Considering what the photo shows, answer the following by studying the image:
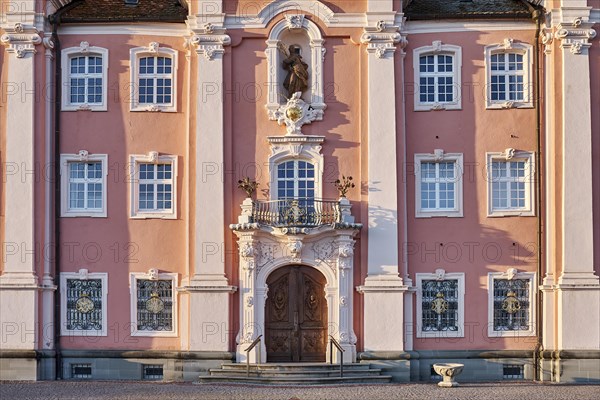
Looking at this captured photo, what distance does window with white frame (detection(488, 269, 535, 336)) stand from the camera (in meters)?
39.0

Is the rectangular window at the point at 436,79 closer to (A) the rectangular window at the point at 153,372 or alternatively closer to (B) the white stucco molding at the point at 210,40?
(B) the white stucco molding at the point at 210,40

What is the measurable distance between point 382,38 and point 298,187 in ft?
15.2

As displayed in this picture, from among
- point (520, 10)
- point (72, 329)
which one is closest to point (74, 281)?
point (72, 329)

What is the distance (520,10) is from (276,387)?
40.7 feet

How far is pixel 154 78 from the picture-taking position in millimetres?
39688

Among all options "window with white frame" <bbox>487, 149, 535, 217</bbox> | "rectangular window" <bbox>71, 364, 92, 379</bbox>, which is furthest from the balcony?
"rectangular window" <bbox>71, 364, 92, 379</bbox>

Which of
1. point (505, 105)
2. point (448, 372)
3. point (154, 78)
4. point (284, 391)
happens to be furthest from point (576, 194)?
point (154, 78)

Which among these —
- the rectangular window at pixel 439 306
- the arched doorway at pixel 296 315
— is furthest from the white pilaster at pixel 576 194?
the arched doorway at pixel 296 315

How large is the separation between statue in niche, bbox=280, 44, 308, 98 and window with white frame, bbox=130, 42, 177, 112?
10.1 ft

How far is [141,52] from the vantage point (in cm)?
3953

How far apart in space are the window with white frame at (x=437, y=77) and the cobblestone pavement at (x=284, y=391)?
7731 mm

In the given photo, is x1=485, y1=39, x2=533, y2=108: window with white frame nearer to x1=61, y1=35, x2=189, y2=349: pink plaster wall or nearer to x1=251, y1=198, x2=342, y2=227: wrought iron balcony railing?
x1=251, y1=198, x2=342, y2=227: wrought iron balcony railing

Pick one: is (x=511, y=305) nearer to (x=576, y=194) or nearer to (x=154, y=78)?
(x=576, y=194)

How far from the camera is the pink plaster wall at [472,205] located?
128 ft
